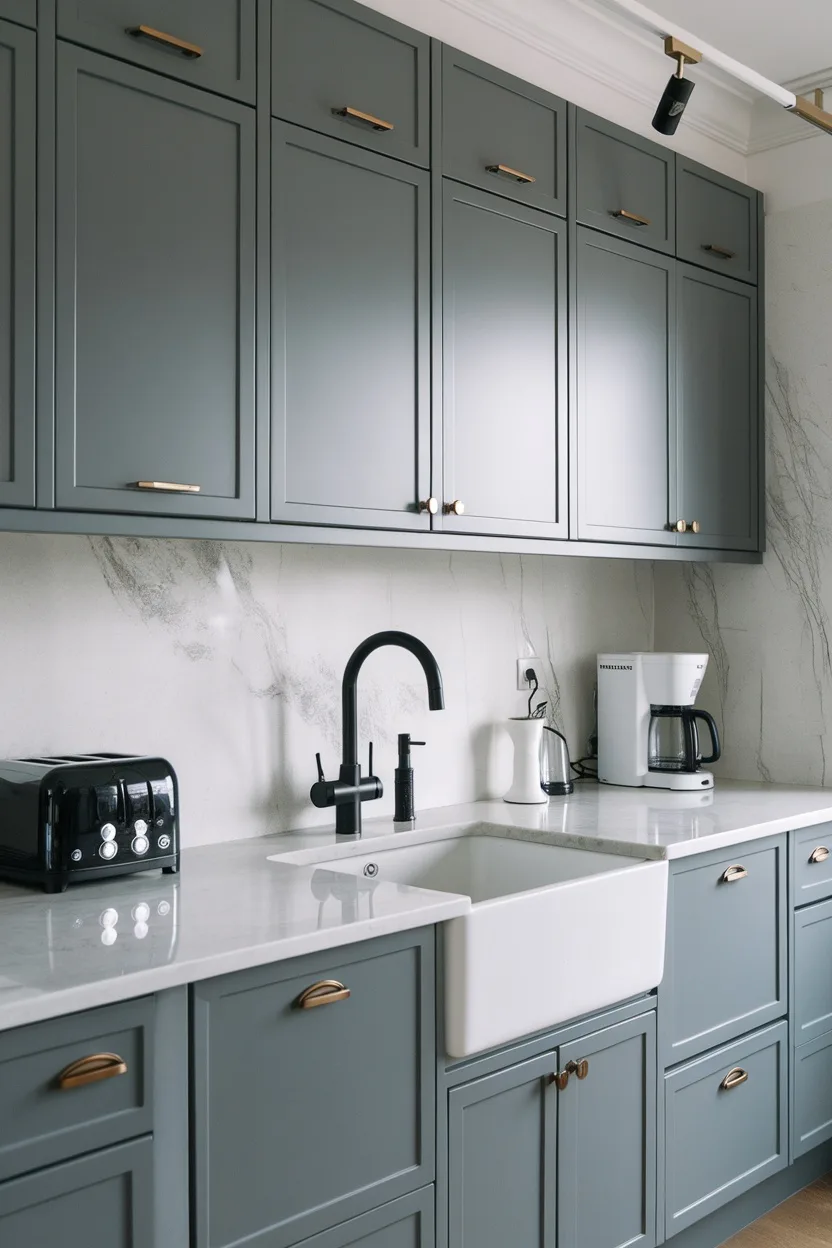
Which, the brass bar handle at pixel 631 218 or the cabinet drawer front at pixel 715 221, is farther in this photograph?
the cabinet drawer front at pixel 715 221

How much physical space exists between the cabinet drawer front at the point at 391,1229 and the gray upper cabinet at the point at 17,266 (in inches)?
45.3

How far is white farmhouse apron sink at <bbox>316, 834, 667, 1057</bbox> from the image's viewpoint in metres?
1.84

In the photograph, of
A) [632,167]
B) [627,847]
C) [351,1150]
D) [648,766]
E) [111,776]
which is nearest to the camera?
[351,1150]

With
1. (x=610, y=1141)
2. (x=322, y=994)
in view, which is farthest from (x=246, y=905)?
(x=610, y=1141)

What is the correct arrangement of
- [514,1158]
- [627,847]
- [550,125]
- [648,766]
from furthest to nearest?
[648,766] < [550,125] < [627,847] < [514,1158]

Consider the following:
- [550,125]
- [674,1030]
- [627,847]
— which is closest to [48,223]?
[550,125]

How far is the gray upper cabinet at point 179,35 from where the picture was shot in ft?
5.83

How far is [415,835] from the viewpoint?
2451 millimetres

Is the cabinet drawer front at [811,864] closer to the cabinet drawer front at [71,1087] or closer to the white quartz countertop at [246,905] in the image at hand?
the white quartz countertop at [246,905]

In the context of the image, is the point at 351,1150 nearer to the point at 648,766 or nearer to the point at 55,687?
the point at 55,687

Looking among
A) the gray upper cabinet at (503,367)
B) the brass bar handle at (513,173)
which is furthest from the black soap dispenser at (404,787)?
the brass bar handle at (513,173)

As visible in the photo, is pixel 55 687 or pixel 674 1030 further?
pixel 674 1030

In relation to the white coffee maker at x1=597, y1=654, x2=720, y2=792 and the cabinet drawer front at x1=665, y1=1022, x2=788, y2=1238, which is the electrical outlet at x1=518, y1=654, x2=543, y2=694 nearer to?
the white coffee maker at x1=597, y1=654, x2=720, y2=792

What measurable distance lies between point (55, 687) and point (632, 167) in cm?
186
